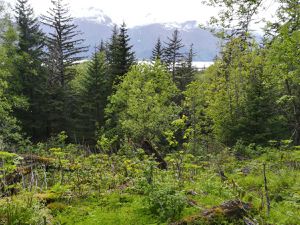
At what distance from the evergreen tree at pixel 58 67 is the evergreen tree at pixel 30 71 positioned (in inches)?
47.8

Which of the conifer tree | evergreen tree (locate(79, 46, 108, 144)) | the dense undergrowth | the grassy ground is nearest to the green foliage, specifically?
evergreen tree (locate(79, 46, 108, 144))

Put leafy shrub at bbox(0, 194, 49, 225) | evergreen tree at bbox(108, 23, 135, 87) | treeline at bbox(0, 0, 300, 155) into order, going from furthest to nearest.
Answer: evergreen tree at bbox(108, 23, 135, 87), treeline at bbox(0, 0, 300, 155), leafy shrub at bbox(0, 194, 49, 225)

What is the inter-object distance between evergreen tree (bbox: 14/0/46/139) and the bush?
89.8ft

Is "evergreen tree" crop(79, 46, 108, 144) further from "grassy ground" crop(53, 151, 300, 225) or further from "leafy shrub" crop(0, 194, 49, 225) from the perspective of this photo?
"leafy shrub" crop(0, 194, 49, 225)

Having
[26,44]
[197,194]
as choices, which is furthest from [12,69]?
[197,194]

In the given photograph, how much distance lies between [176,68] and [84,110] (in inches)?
709

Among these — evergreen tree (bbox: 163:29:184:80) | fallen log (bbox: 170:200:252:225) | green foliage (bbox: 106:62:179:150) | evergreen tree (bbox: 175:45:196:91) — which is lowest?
fallen log (bbox: 170:200:252:225)

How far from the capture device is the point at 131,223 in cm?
708

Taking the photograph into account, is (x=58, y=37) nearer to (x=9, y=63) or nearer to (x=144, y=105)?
(x=9, y=63)

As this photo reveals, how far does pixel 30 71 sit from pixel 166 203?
28.3 metres

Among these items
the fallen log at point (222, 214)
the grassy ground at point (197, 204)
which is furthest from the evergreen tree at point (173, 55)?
the fallen log at point (222, 214)

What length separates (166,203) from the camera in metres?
7.06

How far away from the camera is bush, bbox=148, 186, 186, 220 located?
6.99m

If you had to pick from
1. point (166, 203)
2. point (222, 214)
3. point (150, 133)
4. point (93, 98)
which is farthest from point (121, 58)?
point (222, 214)
